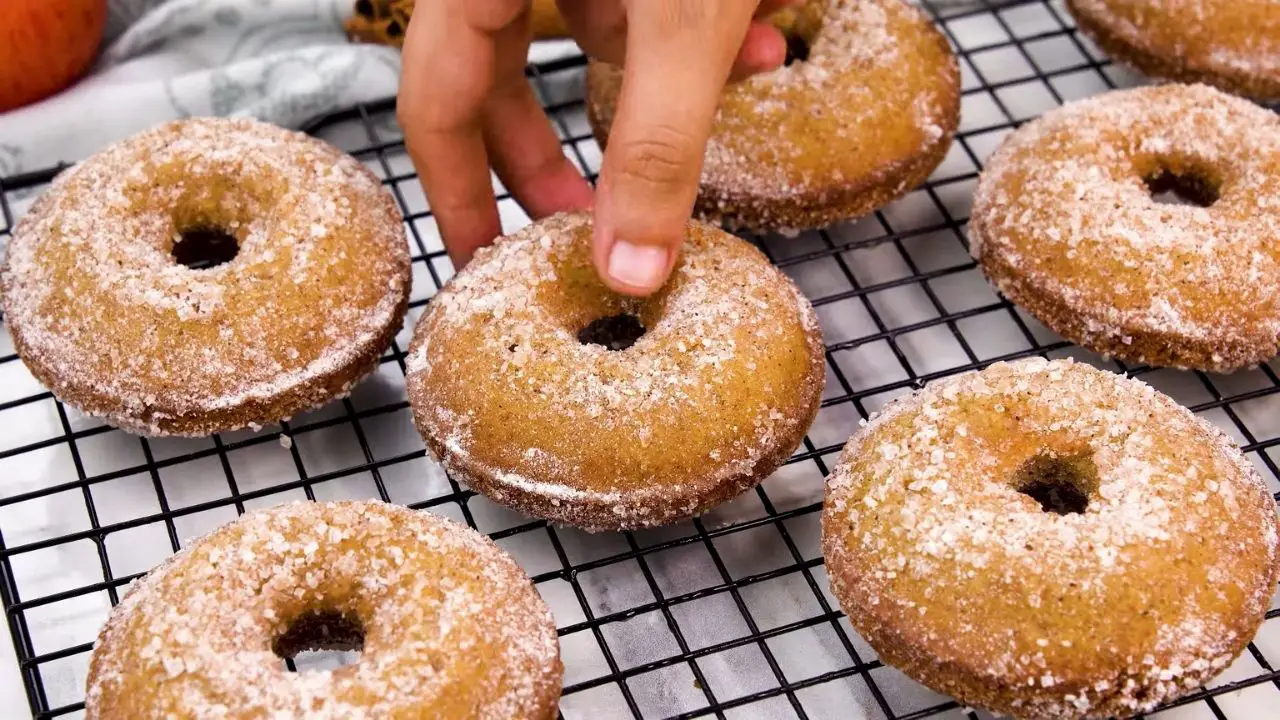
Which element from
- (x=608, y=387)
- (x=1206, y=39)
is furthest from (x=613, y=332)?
(x=1206, y=39)

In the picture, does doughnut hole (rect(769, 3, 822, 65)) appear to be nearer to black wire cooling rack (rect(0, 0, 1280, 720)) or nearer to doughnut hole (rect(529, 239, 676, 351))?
black wire cooling rack (rect(0, 0, 1280, 720))

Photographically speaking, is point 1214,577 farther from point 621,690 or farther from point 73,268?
point 73,268

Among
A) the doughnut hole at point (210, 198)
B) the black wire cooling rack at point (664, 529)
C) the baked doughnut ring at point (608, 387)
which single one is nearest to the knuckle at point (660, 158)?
the baked doughnut ring at point (608, 387)

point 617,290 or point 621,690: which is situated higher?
point 617,290

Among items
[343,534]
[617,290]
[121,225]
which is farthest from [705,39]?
[121,225]

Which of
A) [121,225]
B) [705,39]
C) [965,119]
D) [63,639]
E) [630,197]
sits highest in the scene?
[705,39]

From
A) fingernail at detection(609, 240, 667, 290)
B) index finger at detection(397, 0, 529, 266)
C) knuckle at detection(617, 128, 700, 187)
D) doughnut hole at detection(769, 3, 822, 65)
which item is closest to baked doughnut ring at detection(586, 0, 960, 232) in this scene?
doughnut hole at detection(769, 3, 822, 65)

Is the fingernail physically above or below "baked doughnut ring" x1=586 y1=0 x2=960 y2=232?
above
